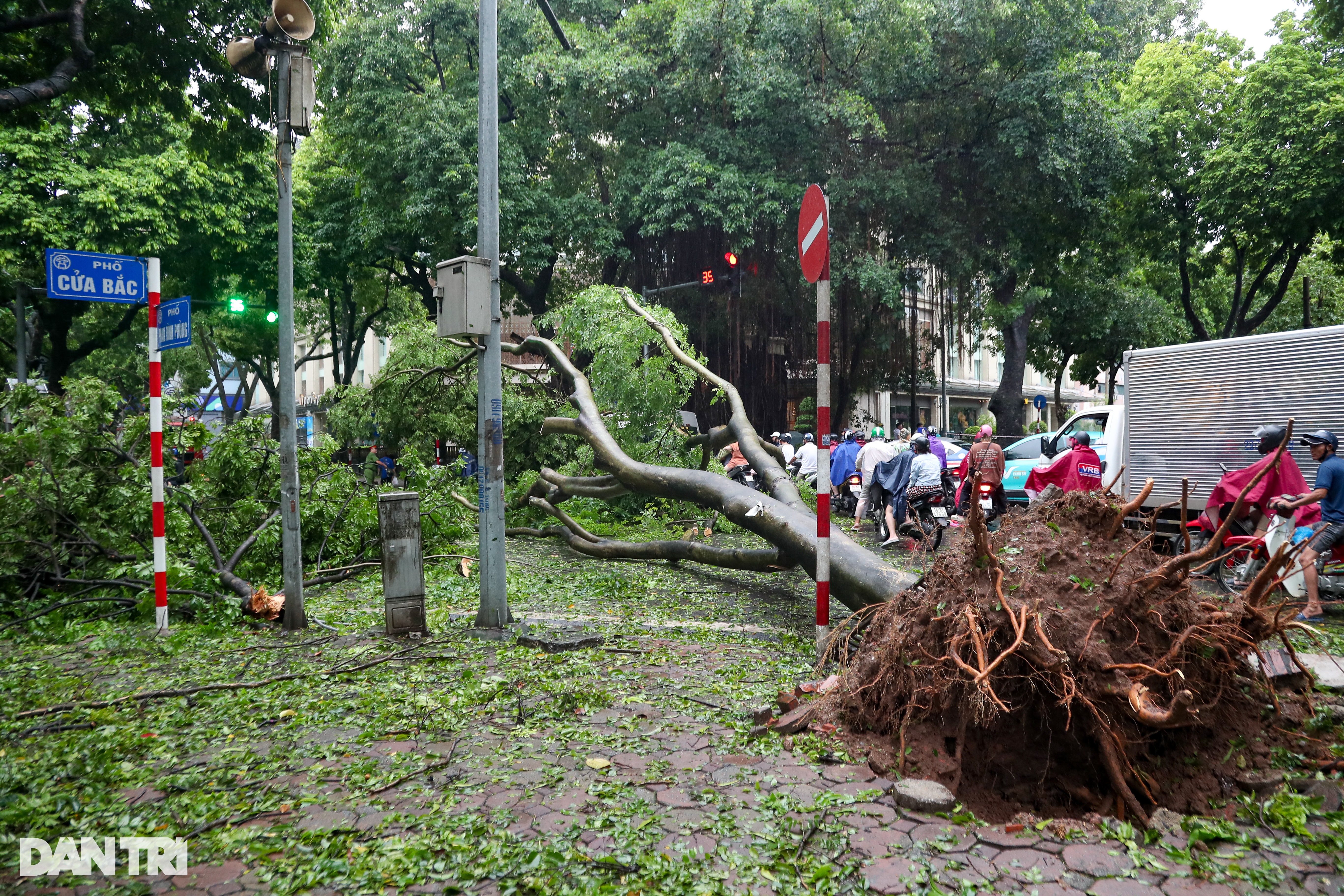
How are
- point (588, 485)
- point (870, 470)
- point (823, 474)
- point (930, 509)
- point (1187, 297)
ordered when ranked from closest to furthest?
point (823, 474) → point (588, 485) → point (930, 509) → point (870, 470) → point (1187, 297)

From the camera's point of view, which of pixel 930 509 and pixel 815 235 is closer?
pixel 815 235

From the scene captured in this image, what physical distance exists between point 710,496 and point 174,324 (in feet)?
14.7

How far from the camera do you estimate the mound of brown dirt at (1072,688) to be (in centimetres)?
383

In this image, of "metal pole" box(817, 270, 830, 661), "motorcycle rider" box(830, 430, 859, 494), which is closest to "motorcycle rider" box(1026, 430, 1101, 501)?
"metal pole" box(817, 270, 830, 661)

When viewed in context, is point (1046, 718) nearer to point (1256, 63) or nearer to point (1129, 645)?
point (1129, 645)

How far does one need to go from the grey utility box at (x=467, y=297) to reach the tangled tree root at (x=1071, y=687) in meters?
3.73

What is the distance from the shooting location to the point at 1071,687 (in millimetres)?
3705

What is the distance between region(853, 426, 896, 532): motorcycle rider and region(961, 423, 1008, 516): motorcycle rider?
5.97 ft

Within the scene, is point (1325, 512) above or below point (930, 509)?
above

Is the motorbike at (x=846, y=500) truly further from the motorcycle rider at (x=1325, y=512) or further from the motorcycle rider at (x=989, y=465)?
the motorcycle rider at (x=1325, y=512)

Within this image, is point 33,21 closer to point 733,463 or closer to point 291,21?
point 291,21

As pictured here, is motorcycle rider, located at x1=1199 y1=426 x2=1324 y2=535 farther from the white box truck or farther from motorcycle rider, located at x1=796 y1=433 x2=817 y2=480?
motorcycle rider, located at x1=796 y1=433 x2=817 y2=480

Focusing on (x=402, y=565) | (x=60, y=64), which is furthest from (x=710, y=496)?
(x=60, y=64)

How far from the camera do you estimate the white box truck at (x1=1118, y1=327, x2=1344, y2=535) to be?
29.5 feet
